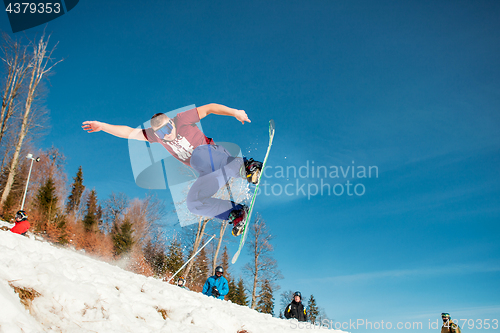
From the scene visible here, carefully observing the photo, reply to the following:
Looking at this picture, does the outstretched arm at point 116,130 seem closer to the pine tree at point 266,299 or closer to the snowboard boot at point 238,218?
the snowboard boot at point 238,218

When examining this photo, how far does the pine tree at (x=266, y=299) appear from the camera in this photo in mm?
21031

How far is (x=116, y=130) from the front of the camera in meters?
4.94

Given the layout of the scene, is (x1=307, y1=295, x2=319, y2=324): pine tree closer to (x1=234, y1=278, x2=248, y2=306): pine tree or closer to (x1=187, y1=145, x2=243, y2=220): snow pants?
(x1=234, y1=278, x2=248, y2=306): pine tree

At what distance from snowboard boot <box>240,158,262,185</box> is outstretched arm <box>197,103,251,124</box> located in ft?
3.08

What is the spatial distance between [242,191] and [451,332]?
33.0 feet

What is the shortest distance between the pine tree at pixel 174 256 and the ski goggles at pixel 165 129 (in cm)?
1840

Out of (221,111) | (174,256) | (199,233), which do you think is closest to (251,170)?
(221,111)

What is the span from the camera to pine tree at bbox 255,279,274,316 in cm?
2103

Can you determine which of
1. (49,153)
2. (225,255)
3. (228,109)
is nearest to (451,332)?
(228,109)

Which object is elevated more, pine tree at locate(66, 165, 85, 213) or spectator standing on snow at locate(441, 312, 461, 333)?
pine tree at locate(66, 165, 85, 213)

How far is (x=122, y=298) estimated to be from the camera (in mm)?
3189

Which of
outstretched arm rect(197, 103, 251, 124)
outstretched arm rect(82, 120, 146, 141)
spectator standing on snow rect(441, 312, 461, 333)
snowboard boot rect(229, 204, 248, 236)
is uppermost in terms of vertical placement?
outstretched arm rect(197, 103, 251, 124)

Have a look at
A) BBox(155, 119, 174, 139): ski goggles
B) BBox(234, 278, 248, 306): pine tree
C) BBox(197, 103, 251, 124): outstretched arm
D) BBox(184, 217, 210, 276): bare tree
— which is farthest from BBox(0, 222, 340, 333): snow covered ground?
BBox(234, 278, 248, 306): pine tree

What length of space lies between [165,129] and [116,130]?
80 centimetres
